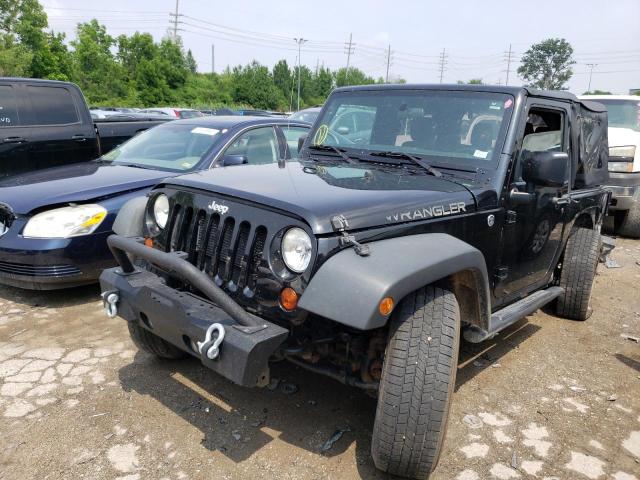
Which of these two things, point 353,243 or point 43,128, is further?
point 43,128

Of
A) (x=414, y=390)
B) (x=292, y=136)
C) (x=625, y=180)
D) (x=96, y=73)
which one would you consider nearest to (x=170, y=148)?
(x=292, y=136)

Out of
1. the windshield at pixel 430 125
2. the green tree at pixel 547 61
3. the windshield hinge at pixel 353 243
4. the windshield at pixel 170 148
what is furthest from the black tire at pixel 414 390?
the green tree at pixel 547 61

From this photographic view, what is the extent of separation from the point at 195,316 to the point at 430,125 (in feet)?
6.53

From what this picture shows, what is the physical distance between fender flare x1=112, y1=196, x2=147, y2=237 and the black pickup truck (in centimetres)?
372

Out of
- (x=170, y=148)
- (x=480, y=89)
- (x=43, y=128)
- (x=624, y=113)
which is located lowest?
(x=170, y=148)

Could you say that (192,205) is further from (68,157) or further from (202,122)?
(68,157)

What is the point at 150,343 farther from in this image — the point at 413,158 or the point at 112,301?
the point at 413,158

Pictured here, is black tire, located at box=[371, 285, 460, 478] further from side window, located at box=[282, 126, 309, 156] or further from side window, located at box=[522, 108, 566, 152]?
side window, located at box=[282, 126, 309, 156]

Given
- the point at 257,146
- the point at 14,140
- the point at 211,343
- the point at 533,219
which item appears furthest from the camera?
the point at 14,140

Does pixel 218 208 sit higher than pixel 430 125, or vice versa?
pixel 430 125

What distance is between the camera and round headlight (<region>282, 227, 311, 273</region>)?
223 cm

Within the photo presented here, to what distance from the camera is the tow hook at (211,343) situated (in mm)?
2111

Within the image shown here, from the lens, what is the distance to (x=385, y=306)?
201 cm

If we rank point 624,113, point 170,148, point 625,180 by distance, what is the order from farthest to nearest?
point 624,113, point 625,180, point 170,148
